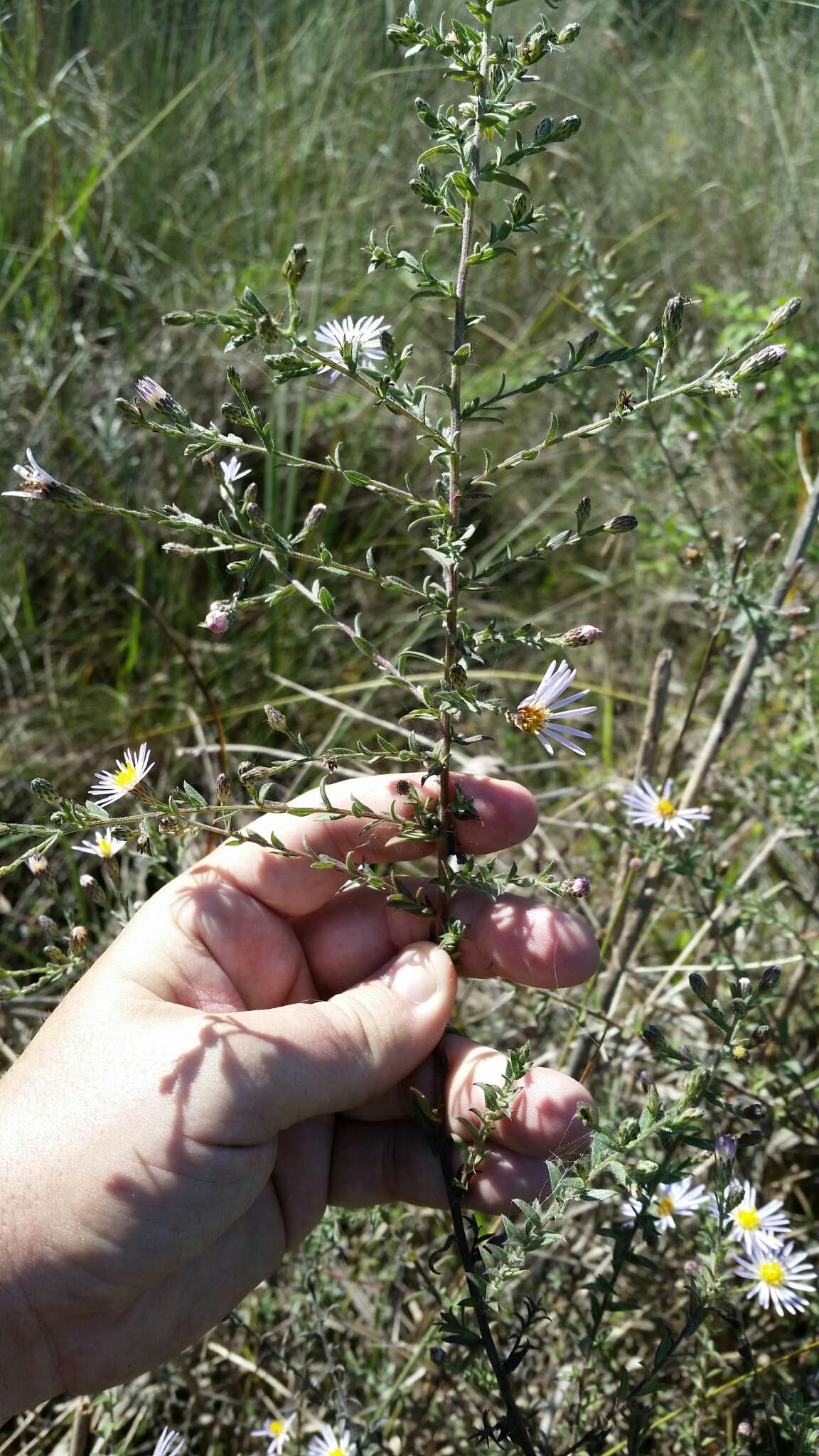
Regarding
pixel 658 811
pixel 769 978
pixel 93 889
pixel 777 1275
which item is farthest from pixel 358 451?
pixel 777 1275

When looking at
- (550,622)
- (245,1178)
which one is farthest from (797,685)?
(245,1178)

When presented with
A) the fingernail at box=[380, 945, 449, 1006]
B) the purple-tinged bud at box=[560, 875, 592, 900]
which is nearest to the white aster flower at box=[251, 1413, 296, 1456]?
the fingernail at box=[380, 945, 449, 1006]

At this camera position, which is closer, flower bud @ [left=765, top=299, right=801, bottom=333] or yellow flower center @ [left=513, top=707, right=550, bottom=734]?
flower bud @ [left=765, top=299, right=801, bottom=333]

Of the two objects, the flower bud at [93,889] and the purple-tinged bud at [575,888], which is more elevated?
the flower bud at [93,889]

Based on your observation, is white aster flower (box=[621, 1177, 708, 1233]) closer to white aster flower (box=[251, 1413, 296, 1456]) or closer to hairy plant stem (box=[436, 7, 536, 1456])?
hairy plant stem (box=[436, 7, 536, 1456])

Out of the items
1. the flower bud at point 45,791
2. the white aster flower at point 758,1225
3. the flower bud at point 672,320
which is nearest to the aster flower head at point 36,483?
the flower bud at point 45,791

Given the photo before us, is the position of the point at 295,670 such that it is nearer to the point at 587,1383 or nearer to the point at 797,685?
the point at 797,685

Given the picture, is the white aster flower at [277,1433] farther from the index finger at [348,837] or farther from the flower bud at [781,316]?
the flower bud at [781,316]
